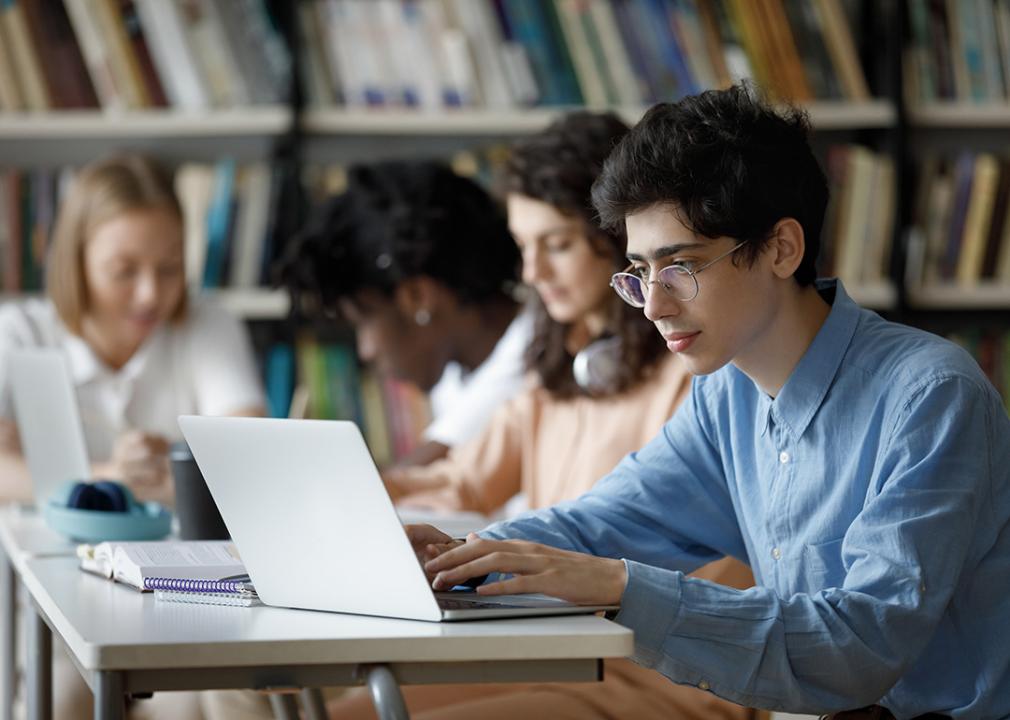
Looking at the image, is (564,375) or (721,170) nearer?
(721,170)

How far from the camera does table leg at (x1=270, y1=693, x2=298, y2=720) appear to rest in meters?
1.72

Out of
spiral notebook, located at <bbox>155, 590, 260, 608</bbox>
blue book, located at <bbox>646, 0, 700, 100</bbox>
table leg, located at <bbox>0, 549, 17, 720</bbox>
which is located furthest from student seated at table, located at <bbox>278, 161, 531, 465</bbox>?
spiral notebook, located at <bbox>155, 590, 260, 608</bbox>

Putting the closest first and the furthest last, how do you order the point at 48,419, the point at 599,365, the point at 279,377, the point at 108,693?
the point at 108,693 < the point at 48,419 < the point at 599,365 < the point at 279,377

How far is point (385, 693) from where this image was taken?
1.02 meters

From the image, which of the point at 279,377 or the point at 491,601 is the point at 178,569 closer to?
the point at 491,601

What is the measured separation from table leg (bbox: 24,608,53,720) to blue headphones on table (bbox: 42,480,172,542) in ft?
0.42

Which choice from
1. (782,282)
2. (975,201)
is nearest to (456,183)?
(975,201)

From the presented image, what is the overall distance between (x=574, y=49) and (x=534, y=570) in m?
2.21

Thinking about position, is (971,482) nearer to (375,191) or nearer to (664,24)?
(375,191)

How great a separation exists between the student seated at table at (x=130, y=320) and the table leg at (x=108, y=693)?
5.53 feet

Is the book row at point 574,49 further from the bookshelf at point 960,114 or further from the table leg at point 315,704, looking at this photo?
the table leg at point 315,704

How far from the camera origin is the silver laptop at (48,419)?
6.22 ft

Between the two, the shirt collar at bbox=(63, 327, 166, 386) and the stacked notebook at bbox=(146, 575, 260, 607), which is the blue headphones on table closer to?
the stacked notebook at bbox=(146, 575, 260, 607)

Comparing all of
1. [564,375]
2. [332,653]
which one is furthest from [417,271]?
[332,653]
